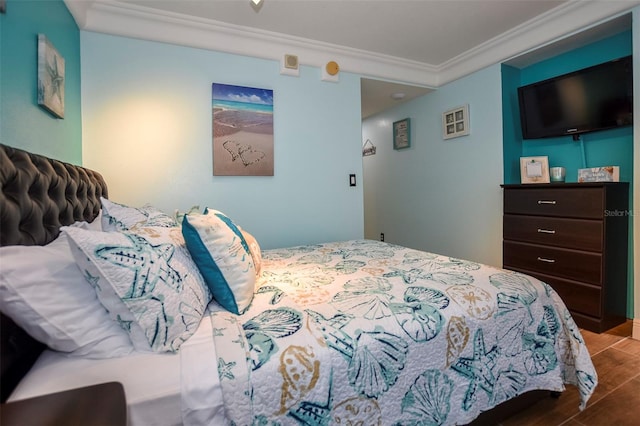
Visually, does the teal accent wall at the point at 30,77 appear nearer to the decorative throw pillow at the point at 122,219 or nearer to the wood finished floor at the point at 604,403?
the decorative throw pillow at the point at 122,219

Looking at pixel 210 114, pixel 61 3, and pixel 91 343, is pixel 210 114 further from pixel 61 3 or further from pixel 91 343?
pixel 91 343

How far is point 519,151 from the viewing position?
3.14 metres

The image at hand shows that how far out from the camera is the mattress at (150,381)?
0.75 metres

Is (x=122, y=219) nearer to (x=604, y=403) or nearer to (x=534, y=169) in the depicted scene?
(x=604, y=403)

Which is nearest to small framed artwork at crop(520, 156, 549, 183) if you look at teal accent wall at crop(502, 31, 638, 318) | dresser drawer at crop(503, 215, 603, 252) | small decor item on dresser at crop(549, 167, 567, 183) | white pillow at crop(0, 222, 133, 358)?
small decor item on dresser at crop(549, 167, 567, 183)

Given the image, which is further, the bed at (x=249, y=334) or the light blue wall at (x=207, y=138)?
the light blue wall at (x=207, y=138)

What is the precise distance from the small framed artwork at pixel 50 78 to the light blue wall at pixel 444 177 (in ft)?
11.3

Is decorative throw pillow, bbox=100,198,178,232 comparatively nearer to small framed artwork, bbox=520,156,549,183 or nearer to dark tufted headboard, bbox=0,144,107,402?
dark tufted headboard, bbox=0,144,107,402

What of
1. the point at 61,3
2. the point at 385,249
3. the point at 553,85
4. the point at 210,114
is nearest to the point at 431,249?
the point at 385,249

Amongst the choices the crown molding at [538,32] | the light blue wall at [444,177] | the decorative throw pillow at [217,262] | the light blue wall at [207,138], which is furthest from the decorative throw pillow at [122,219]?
the crown molding at [538,32]

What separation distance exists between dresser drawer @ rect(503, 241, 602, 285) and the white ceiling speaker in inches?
101

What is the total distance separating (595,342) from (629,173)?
4.43 feet

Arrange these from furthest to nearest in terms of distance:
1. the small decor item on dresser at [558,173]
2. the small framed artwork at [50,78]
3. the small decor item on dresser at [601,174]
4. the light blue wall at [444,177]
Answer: the light blue wall at [444,177] → the small decor item on dresser at [558,173] → the small decor item on dresser at [601,174] → the small framed artwork at [50,78]

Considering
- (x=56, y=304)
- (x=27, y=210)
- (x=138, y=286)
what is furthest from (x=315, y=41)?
(x=56, y=304)
